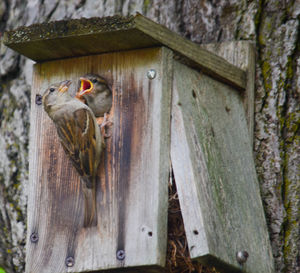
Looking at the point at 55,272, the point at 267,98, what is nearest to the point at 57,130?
the point at 55,272

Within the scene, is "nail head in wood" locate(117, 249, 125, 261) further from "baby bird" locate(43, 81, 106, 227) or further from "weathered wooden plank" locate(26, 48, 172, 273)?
"baby bird" locate(43, 81, 106, 227)

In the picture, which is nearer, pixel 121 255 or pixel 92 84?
pixel 121 255

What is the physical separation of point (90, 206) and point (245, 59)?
1.34m

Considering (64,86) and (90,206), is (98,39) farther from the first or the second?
(90,206)

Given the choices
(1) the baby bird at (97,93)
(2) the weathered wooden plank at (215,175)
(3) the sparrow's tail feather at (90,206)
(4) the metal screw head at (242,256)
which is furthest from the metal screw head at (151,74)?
(4) the metal screw head at (242,256)

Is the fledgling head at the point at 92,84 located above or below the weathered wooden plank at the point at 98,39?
below

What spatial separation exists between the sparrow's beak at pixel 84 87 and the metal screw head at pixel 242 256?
3.50 feet

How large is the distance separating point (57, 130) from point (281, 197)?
1.27m

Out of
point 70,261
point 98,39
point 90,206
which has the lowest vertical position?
point 70,261

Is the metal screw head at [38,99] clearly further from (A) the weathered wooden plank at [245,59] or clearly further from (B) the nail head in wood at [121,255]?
(A) the weathered wooden plank at [245,59]

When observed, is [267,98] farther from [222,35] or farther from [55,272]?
[55,272]

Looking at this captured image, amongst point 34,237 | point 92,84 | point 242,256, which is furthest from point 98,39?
point 242,256

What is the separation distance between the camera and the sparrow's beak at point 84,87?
174 inches

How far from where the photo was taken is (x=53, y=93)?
4484 mm
